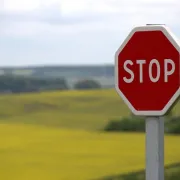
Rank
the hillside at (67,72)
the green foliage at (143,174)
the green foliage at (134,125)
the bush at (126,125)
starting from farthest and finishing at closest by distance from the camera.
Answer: the hillside at (67,72)
the bush at (126,125)
the green foliage at (134,125)
the green foliage at (143,174)

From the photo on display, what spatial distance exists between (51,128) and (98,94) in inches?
315

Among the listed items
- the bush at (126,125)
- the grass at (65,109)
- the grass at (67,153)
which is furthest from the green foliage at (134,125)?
the grass at (67,153)

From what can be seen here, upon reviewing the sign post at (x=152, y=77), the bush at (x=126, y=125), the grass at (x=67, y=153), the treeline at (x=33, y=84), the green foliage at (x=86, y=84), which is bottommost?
the green foliage at (x=86, y=84)

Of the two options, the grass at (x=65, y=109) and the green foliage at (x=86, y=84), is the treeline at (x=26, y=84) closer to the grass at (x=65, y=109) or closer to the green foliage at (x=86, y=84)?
the green foliage at (x=86, y=84)

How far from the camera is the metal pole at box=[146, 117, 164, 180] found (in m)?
2.88

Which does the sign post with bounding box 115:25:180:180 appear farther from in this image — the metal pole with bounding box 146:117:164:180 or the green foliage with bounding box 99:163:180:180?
the green foliage with bounding box 99:163:180:180

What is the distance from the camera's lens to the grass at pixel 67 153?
12.0 meters

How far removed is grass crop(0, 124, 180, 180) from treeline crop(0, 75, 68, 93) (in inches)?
345

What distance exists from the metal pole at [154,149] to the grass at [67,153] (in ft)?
25.3

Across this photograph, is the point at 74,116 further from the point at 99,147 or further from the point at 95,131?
the point at 99,147

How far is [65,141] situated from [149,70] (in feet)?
44.9

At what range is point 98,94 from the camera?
26.6m

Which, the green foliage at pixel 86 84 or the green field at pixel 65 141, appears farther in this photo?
the green foliage at pixel 86 84

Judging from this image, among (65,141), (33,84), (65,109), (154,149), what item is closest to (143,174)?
(65,141)
